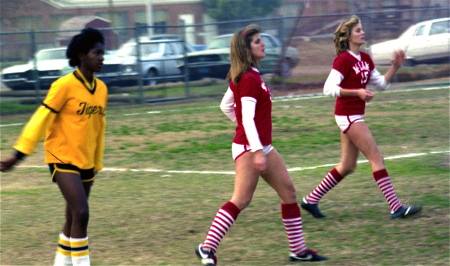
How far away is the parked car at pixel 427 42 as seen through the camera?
2059 centimetres

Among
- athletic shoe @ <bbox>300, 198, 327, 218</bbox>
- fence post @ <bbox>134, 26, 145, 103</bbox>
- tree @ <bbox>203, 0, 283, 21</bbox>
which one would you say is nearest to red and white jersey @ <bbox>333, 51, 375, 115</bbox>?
athletic shoe @ <bbox>300, 198, 327, 218</bbox>

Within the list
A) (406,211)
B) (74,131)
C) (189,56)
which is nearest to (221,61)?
(189,56)

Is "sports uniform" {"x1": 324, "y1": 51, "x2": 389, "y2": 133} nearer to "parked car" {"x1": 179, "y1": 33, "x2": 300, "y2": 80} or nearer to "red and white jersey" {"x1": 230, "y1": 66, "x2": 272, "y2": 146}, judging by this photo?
"red and white jersey" {"x1": 230, "y1": 66, "x2": 272, "y2": 146}

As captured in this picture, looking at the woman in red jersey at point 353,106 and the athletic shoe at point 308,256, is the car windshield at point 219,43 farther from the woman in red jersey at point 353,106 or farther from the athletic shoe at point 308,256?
the athletic shoe at point 308,256

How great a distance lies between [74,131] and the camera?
198 inches

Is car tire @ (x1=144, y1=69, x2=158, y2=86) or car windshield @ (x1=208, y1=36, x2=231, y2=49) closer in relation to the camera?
car tire @ (x1=144, y1=69, x2=158, y2=86)

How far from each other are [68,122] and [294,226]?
6.39 ft

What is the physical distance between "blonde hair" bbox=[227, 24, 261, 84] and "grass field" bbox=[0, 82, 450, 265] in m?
1.56

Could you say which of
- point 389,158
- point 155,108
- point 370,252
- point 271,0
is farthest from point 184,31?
point 271,0

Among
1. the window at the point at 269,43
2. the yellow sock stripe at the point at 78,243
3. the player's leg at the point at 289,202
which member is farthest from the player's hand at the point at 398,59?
Result: the window at the point at 269,43

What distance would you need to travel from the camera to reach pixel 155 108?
18.6 meters

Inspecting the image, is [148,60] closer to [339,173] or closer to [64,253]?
[339,173]

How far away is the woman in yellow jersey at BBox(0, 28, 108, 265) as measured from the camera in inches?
194

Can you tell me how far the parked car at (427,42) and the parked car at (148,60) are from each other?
21.2ft
